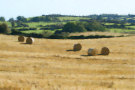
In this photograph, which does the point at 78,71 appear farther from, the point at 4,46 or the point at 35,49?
the point at 4,46

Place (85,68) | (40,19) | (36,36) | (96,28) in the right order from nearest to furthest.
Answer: (85,68)
(36,36)
(96,28)
(40,19)

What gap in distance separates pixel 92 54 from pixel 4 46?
15.3m

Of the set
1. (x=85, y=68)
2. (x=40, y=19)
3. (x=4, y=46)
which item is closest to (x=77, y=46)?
(x=4, y=46)

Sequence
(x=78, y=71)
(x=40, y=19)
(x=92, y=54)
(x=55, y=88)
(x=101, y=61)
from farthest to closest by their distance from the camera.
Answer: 1. (x=40, y=19)
2. (x=92, y=54)
3. (x=101, y=61)
4. (x=78, y=71)
5. (x=55, y=88)

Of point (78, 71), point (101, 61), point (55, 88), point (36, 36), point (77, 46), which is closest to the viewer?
point (55, 88)

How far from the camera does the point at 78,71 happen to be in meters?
19.3

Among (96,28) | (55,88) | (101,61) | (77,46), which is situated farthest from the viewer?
(96,28)

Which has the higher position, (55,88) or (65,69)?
(55,88)

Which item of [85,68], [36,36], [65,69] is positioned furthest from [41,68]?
[36,36]

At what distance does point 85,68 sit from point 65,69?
2.05 meters

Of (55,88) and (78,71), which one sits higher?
(55,88)

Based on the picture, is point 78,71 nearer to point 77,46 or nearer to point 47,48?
point 77,46

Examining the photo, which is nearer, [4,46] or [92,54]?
[92,54]

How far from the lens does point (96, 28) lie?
10050 centimetres
